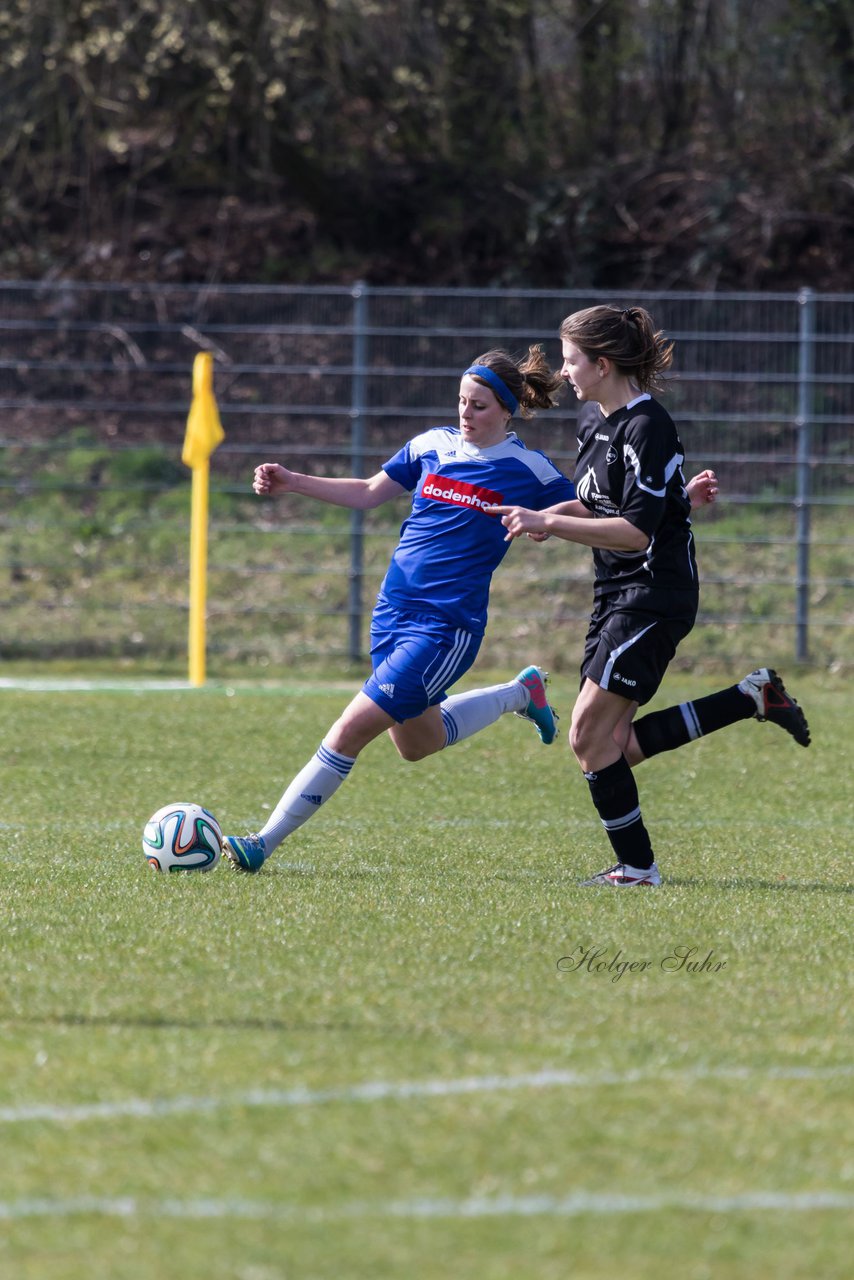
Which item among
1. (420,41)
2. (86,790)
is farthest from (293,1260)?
(420,41)

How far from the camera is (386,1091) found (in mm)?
3363

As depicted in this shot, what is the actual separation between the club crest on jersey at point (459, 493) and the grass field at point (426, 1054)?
128cm

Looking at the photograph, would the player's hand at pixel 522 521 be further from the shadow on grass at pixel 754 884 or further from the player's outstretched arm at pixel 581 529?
the shadow on grass at pixel 754 884

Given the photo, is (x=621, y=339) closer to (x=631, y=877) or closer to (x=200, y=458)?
(x=631, y=877)

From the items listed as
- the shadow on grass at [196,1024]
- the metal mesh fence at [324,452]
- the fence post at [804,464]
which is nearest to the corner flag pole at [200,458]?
the metal mesh fence at [324,452]

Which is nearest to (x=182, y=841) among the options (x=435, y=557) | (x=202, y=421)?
(x=435, y=557)

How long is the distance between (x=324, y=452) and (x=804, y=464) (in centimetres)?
382

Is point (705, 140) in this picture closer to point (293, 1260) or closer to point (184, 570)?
point (184, 570)

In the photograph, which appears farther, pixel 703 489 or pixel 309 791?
pixel 703 489

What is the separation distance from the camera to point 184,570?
14.4 metres

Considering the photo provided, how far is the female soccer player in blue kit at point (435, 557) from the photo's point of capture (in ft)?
18.8

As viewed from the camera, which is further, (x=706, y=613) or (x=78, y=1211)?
(x=706, y=613)

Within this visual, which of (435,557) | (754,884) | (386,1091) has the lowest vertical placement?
(754,884)

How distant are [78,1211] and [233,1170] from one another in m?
0.29
